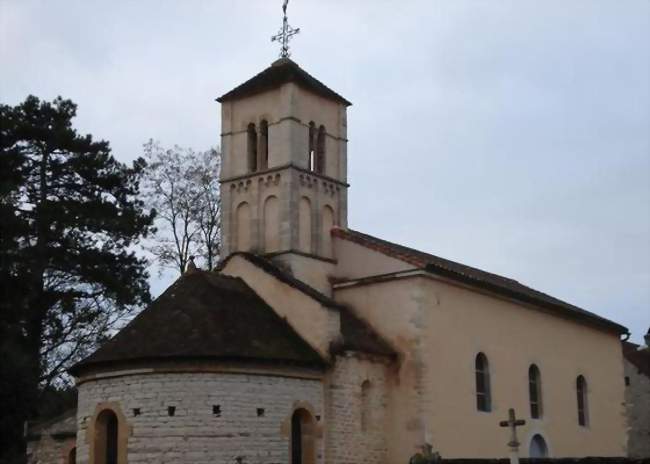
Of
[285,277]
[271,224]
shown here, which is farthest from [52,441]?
[271,224]

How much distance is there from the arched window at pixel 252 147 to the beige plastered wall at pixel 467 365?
4.71 metres

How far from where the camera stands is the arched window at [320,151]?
30.3 meters

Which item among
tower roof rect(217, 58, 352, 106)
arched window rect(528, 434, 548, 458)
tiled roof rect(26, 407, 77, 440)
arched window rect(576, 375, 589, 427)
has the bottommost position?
arched window rect(528, 434, 548, 458)

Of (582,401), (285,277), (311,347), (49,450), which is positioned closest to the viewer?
(311,347)

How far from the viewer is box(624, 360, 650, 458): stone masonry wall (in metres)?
47.6

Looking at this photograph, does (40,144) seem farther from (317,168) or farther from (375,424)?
(375,424)

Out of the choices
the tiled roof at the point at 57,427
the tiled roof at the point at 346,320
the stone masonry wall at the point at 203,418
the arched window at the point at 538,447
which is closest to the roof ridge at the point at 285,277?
the tiled roof at the point at 346,320

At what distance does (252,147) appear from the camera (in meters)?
30.2

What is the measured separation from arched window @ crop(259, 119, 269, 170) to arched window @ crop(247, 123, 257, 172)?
1.20ft

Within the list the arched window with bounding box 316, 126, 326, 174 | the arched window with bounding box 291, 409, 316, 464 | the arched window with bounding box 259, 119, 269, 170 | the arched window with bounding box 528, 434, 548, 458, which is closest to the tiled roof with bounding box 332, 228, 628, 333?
the arched window with bounding box 316, 126, 326, 174

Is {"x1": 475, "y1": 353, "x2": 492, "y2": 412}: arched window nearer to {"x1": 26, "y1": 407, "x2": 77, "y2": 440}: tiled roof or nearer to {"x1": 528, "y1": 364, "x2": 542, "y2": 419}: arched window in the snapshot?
{"x1": 528, "y1": 364, "x2": 542, "y2": 419}: arched window

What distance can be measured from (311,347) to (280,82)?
331 inches

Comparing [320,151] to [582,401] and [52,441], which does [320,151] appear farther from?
[582,401]

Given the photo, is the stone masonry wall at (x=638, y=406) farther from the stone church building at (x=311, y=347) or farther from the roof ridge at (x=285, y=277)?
the roof ridge at (x=285, y=277)
